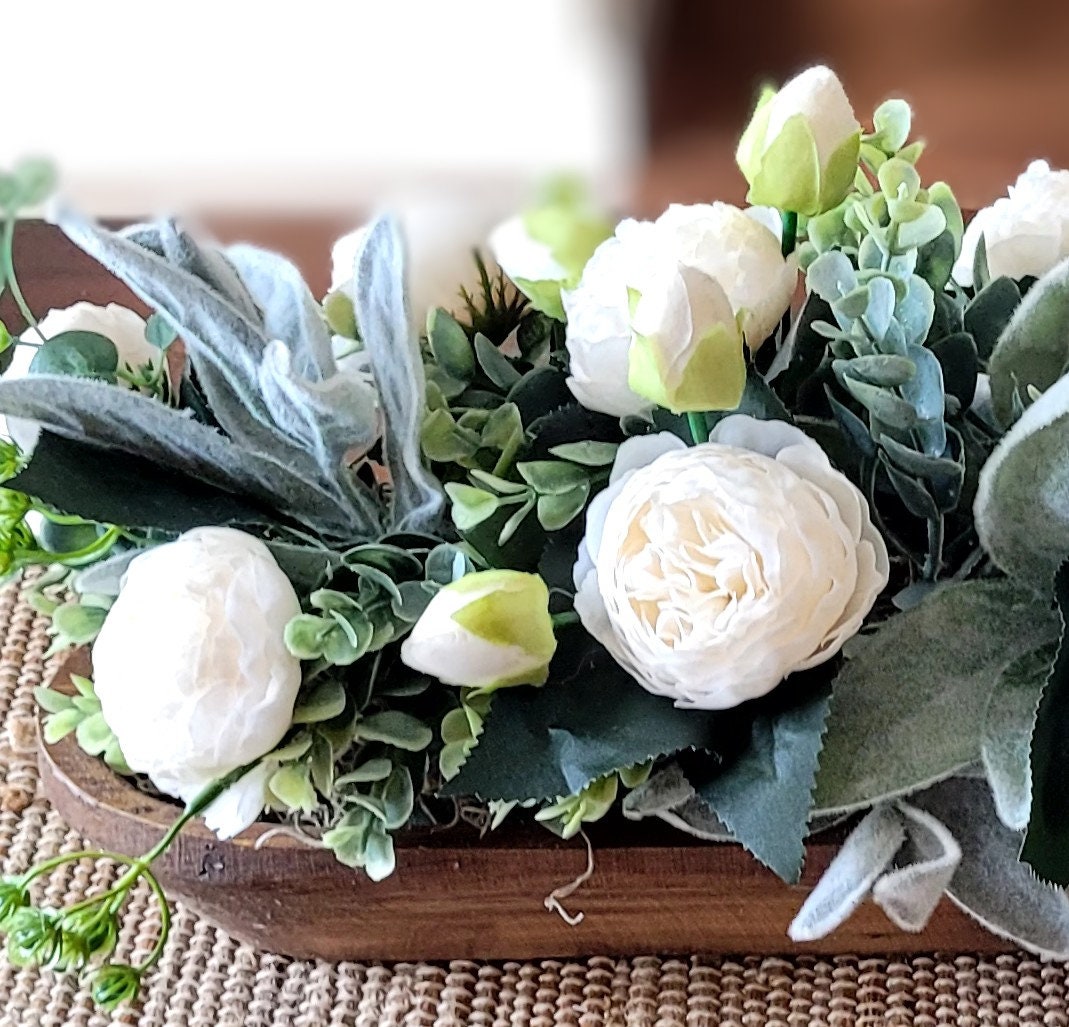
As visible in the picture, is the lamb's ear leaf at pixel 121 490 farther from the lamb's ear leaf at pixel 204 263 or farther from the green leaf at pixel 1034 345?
the green leaf at pixel 1034 345

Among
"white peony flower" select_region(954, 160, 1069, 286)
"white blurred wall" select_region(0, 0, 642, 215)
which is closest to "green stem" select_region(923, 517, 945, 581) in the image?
"white peony flower" select_region(954, 160, 1069, 286)

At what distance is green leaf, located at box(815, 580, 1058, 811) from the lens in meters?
0.40

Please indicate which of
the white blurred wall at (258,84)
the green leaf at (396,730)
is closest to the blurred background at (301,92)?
the white blurred wall at (258,84)

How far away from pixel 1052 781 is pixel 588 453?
0.53ft

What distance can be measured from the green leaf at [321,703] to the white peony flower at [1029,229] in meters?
0.26

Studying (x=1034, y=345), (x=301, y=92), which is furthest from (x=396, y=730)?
(x=301, y=92)

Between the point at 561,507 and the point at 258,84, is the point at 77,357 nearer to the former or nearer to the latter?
the point at 561,507

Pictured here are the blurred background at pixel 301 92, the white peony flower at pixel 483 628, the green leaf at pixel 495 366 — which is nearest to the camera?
the white peony flower at pixel 483 628

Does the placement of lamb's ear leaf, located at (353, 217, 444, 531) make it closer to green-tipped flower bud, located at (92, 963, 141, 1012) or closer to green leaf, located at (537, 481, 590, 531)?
green leaf, located at (537, 481, 590, 531)

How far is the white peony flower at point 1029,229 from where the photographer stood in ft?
1.55

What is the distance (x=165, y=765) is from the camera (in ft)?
1.28

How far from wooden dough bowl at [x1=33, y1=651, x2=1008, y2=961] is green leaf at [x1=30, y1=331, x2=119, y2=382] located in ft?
0.40

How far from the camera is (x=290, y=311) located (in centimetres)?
43

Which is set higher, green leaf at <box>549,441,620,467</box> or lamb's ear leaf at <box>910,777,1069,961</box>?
green leaf at <box>549,441,620,467</box>
